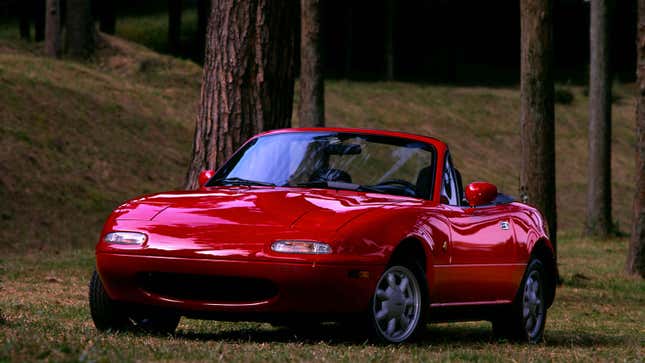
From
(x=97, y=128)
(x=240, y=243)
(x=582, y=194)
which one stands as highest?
(x=240, y=243)

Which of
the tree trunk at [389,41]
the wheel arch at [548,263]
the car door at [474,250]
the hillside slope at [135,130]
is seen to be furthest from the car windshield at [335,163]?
the tree trunk at [389,41]

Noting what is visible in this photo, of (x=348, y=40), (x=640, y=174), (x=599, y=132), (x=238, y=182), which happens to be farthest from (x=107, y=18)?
(x=238, y=182)

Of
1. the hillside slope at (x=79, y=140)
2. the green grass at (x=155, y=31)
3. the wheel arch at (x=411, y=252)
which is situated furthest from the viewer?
the green grass at (x=155, y=31)

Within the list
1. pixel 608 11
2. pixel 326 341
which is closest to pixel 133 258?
pixel 326 341

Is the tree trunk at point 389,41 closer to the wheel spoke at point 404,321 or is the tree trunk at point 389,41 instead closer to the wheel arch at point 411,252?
the wheel arch at point 411,252

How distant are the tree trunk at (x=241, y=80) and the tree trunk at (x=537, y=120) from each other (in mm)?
4133

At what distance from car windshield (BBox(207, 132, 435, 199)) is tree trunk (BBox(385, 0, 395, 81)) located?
43986 mm

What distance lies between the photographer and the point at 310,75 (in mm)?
22609

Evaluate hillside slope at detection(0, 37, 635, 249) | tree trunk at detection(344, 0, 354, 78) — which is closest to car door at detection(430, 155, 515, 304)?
hillside slope at detection(0, 37, 635, 249)

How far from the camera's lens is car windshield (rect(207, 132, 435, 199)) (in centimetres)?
896

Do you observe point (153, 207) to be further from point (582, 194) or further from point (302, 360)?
point (582, 194)

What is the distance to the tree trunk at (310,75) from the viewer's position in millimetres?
22125

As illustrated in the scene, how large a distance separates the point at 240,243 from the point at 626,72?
59.1 m

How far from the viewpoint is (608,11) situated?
26641 mm
